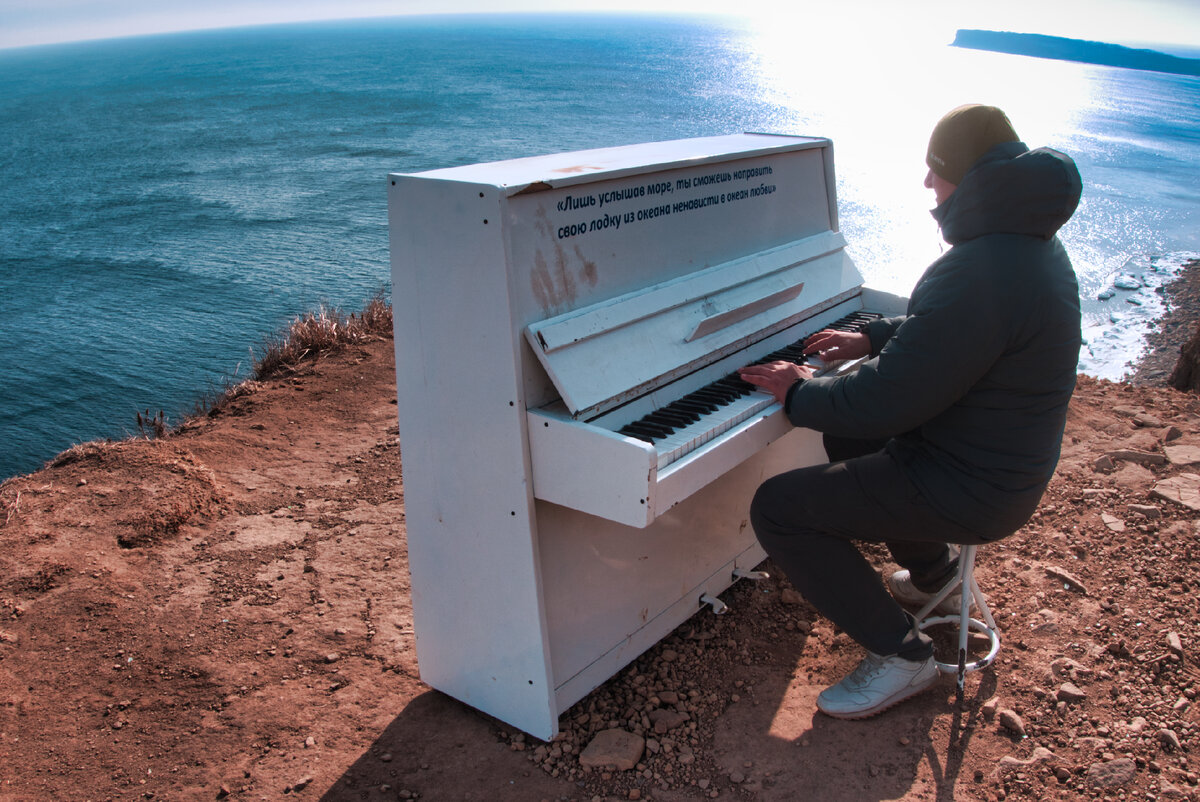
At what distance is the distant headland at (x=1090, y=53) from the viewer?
162ft

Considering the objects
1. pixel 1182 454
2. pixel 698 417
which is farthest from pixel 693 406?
pixel 1182 454

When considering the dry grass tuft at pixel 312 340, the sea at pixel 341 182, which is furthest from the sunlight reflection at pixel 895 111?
the dry grass tuft at pixel 312 340

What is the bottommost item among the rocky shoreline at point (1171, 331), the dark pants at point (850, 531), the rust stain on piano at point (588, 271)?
the rocky shoreline at point (1171, 331)

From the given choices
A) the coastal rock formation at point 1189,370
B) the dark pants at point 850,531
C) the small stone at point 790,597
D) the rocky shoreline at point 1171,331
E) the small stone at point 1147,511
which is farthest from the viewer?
the rocky shoreline at point 1171,331

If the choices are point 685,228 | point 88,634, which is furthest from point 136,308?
point 685,228

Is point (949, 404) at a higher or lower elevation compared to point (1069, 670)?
higher

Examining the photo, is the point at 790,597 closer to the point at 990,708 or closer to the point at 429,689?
the point at 990,708

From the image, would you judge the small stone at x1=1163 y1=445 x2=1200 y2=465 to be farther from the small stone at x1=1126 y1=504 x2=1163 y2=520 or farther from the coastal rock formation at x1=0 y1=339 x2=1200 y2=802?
the small stone at x1=1126 y1=504 x2=1163 y2=520

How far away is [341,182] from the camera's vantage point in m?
22.2

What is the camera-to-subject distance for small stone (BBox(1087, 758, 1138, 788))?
2637 mm

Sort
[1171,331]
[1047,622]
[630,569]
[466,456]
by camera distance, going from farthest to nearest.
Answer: [1171,331] → [1047,622] → [630,569] → [466,456]

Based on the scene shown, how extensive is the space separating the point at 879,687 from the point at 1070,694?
2.40 feet

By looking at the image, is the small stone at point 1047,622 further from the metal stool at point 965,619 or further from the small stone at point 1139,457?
the small stone at point 1139,457

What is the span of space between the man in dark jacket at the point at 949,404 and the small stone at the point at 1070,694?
1.66ft
